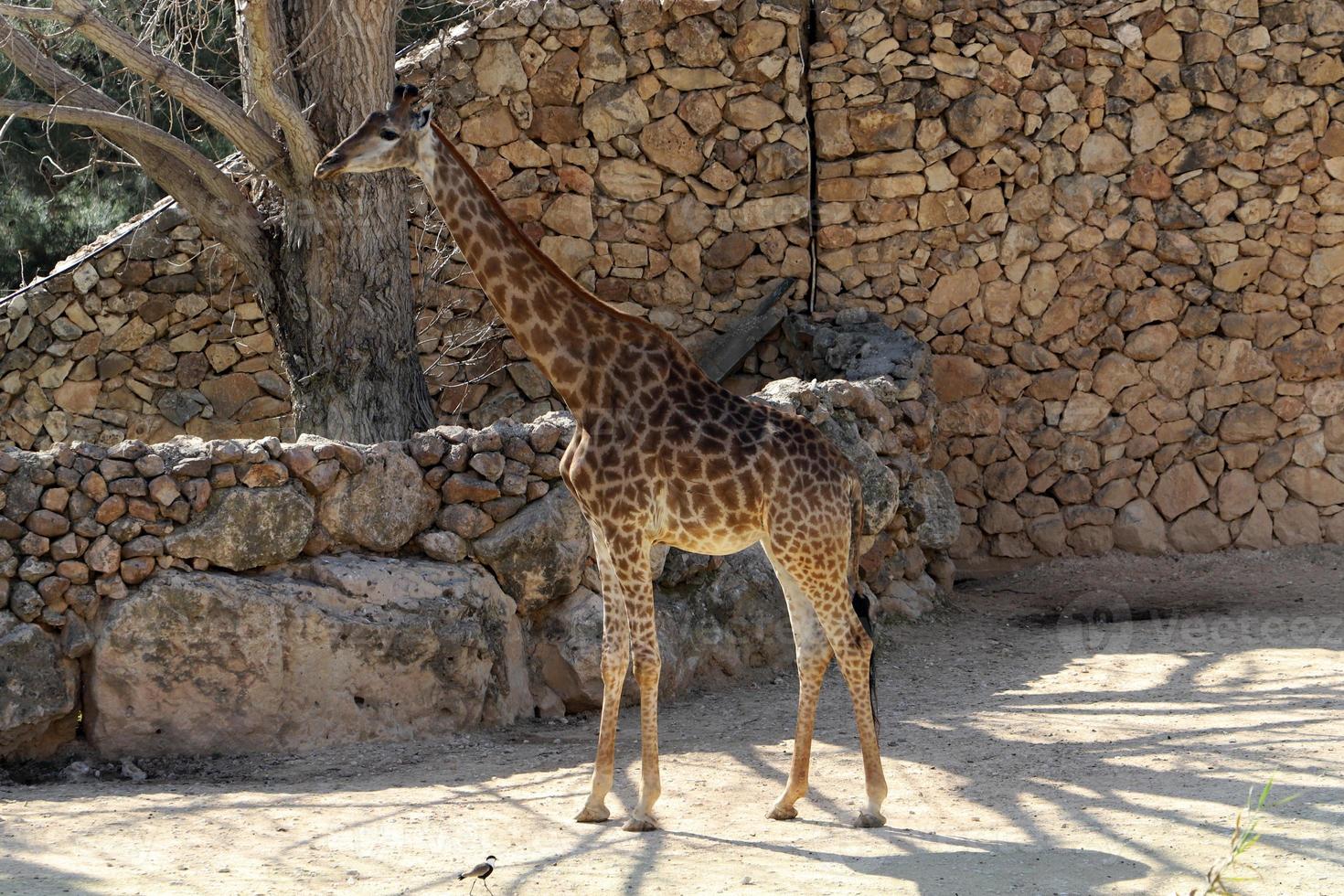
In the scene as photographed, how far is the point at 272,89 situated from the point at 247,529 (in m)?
2.41

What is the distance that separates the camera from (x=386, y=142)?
5.34 meters

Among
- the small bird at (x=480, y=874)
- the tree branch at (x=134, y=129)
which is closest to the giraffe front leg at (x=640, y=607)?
the small bird at (x=480, y=874)

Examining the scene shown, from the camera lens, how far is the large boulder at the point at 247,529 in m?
6.16

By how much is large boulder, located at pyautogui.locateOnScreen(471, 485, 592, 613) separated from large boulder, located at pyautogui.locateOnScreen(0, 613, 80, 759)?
1890 millimetres

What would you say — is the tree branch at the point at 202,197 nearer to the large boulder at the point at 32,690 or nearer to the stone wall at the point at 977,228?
the stone wall at the point at 977,228

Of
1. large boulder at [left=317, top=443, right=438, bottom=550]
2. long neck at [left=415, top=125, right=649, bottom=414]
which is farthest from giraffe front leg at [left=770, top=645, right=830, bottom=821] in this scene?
large boulder at [left=317, top=443, right=438, bottom=550]

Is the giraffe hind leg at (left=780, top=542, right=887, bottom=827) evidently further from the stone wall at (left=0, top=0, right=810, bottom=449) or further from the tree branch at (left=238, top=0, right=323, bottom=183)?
the stone wall at (left=0, top=0, right=810, bottom=449)

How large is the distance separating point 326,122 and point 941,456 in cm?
504

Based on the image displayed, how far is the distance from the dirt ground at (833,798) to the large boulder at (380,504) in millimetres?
980

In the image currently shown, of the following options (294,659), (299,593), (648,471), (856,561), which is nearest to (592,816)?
(648,471)

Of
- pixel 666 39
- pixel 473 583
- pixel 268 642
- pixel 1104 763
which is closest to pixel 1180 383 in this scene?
pixel 666 39

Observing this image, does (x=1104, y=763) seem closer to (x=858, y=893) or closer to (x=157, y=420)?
(x=858, y=893)

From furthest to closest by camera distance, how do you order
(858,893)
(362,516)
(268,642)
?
1. (362,516)
2. (268,642)
3. (858,893)

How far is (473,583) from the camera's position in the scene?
666 cm
